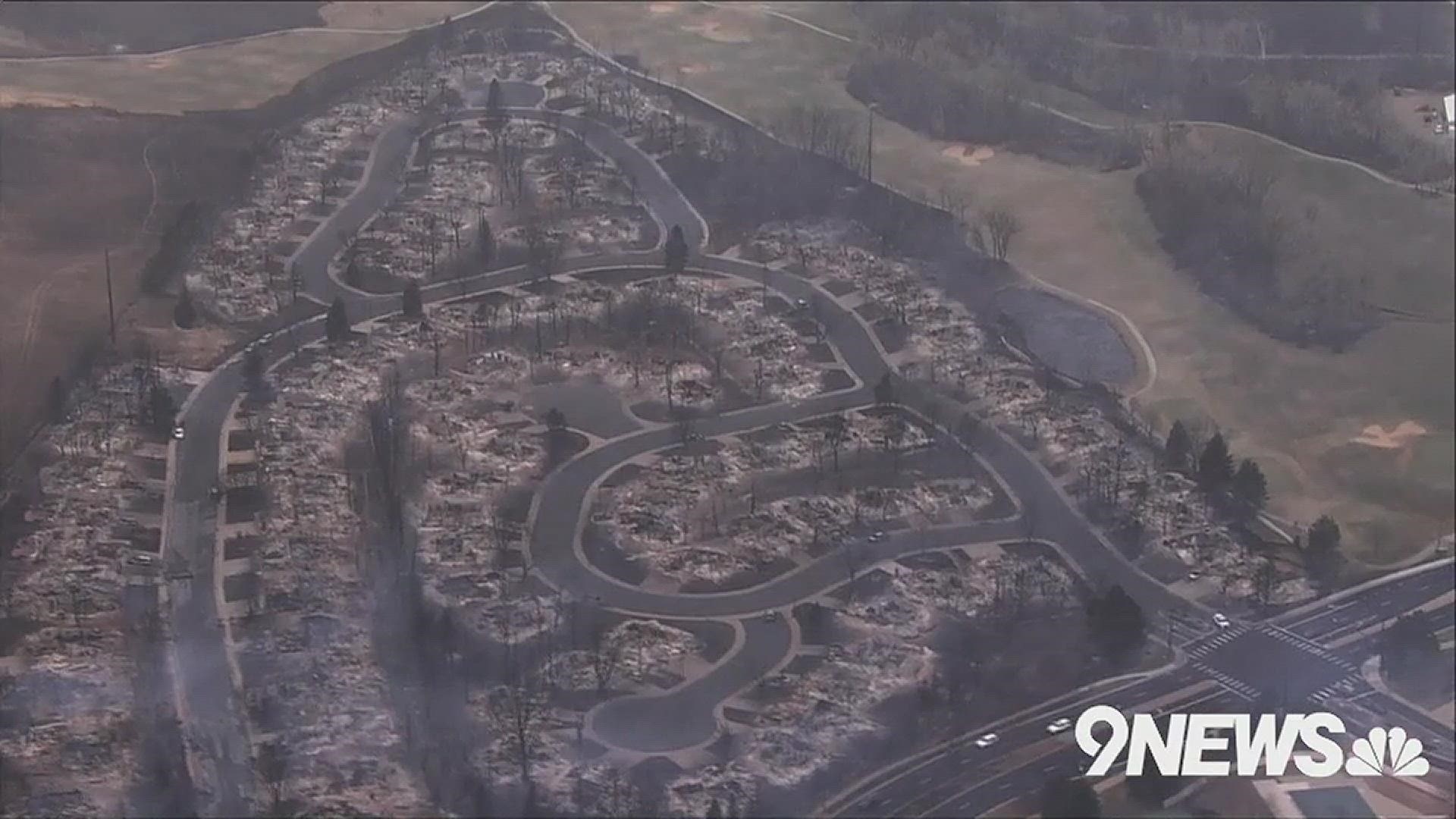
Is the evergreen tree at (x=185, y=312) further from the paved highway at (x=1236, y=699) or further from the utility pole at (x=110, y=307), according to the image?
the paved highway at (x=1236, y=699)

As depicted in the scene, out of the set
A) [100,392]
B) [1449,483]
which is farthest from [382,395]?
[1449,483]

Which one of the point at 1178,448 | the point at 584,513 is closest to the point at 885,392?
the point at 1178,448

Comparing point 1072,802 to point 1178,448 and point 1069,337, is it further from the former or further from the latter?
point 1069,337

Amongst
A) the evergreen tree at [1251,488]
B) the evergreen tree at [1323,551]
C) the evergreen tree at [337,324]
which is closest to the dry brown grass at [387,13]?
the evergreen tree at [337,324]

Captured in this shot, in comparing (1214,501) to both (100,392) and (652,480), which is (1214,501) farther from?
(100,392)

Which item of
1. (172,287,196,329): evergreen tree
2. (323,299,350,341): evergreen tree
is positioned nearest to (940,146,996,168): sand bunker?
(323,299,350,341): evergreen tree

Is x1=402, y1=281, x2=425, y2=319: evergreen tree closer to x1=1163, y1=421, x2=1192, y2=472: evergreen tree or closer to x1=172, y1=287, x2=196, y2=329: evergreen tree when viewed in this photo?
x1=172, y1=287, x2=196, y2=329: evergreen tree
